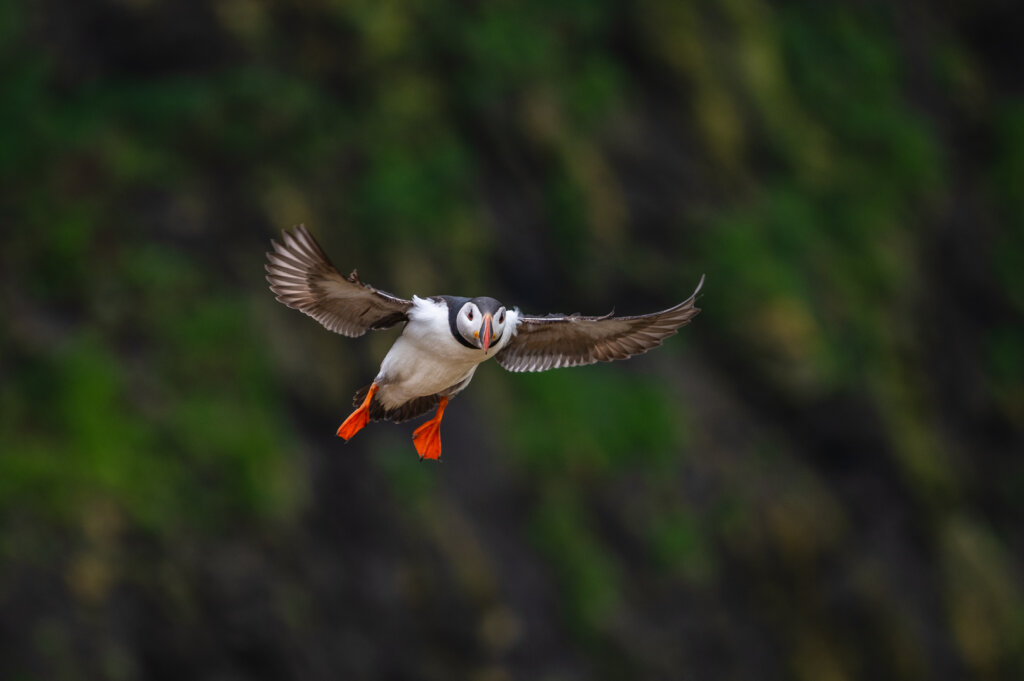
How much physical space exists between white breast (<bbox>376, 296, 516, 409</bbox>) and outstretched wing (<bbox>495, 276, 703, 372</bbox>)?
0.48 m

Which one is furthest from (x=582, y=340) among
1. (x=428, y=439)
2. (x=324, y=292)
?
(x=324, y=292)

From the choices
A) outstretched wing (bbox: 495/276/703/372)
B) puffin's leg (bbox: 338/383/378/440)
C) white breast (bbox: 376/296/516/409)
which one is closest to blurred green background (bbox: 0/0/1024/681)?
puffin's leg (bbox: 338/383/378/440)

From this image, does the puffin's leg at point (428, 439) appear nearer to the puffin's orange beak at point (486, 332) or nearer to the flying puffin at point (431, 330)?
the flying puffin at point (431, 330)

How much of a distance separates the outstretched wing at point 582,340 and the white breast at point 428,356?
0.48m

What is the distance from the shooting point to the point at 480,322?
4855 millimetres

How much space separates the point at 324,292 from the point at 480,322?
36.3 inches

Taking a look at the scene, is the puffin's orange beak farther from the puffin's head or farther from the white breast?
the white breast

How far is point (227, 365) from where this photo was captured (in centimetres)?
1152

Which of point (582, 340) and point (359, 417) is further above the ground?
point (582, 340)

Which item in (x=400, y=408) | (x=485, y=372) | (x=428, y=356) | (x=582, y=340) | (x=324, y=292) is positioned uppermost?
(x=485, y=372)

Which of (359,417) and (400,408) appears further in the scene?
(400,408)

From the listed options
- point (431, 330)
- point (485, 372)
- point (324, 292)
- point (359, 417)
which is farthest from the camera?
point (485, 372)

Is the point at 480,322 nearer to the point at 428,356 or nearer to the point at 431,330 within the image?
the point at 431,330

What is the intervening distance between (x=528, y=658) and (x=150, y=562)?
12.2 ft
